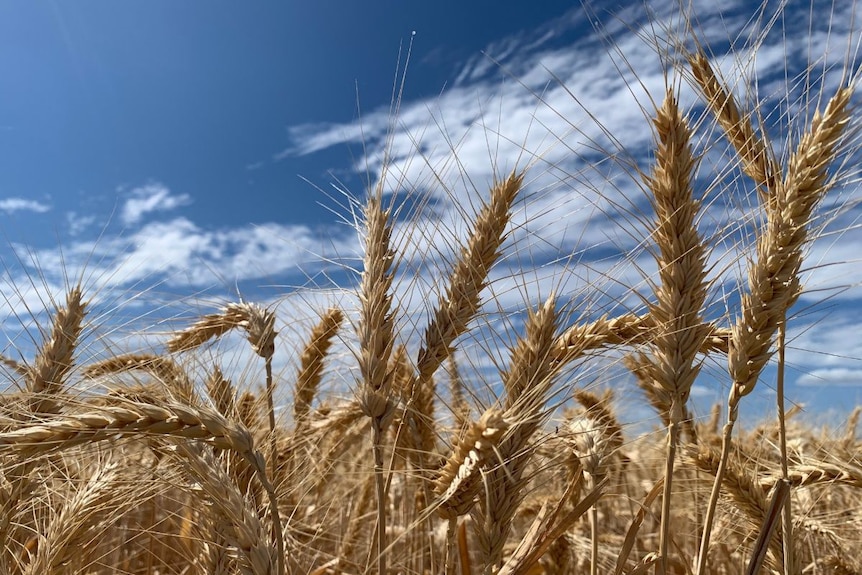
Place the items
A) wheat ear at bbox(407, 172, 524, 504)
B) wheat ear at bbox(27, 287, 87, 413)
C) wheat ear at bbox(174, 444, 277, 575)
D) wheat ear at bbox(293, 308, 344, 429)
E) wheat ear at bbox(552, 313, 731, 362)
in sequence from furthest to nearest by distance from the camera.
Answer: wheat ear at bbox(293, 308, 344, 429) < wheat ear at bbox(27, 287, 87, 413) < wheat ear at bbox(407, 172, 524, 504) < wheat ear at bbox(552, 313, 731, 362) < wheat ear at bbox(174, 444, 277, 575)

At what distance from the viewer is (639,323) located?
224 centimetres

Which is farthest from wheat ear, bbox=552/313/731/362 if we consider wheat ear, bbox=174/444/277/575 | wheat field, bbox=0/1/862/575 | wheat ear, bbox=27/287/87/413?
wheat ear, bbox=27/287/87/413

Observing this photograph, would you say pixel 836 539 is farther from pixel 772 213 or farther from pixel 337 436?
pixel 337 436

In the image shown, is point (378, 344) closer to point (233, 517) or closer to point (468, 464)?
point (468, 464)

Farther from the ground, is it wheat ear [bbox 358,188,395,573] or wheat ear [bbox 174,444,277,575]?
wheat ear [bbox 358,188,395,573]

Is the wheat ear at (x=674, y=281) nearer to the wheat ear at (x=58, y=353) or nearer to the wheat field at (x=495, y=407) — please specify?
the wheat field at (x=495, y=407)

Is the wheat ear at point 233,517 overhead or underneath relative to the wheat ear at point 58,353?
underneath

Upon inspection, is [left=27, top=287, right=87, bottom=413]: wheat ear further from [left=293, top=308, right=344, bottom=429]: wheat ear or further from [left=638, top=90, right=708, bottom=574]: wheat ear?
[left=638, top=90, right=708, bottom=574]: wheat ear

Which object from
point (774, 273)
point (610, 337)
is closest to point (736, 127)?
point (774, 273)

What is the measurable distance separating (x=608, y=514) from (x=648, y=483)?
0.40 m

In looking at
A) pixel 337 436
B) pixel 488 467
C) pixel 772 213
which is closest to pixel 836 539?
pixel 772 213

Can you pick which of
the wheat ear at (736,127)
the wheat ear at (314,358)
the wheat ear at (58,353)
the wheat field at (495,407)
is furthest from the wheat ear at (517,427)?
the wheat ear at (314,358)

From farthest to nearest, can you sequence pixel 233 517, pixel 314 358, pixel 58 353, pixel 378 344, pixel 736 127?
pixel 314 358 < pixel 58 353 < pixel 736 127 < pixel 378 344 < pixel 233 517

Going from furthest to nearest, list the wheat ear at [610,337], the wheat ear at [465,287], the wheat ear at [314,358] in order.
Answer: the wheat ear at [314,358]
the wheat ear at [465,287]
the wheat ear at [610,337]
